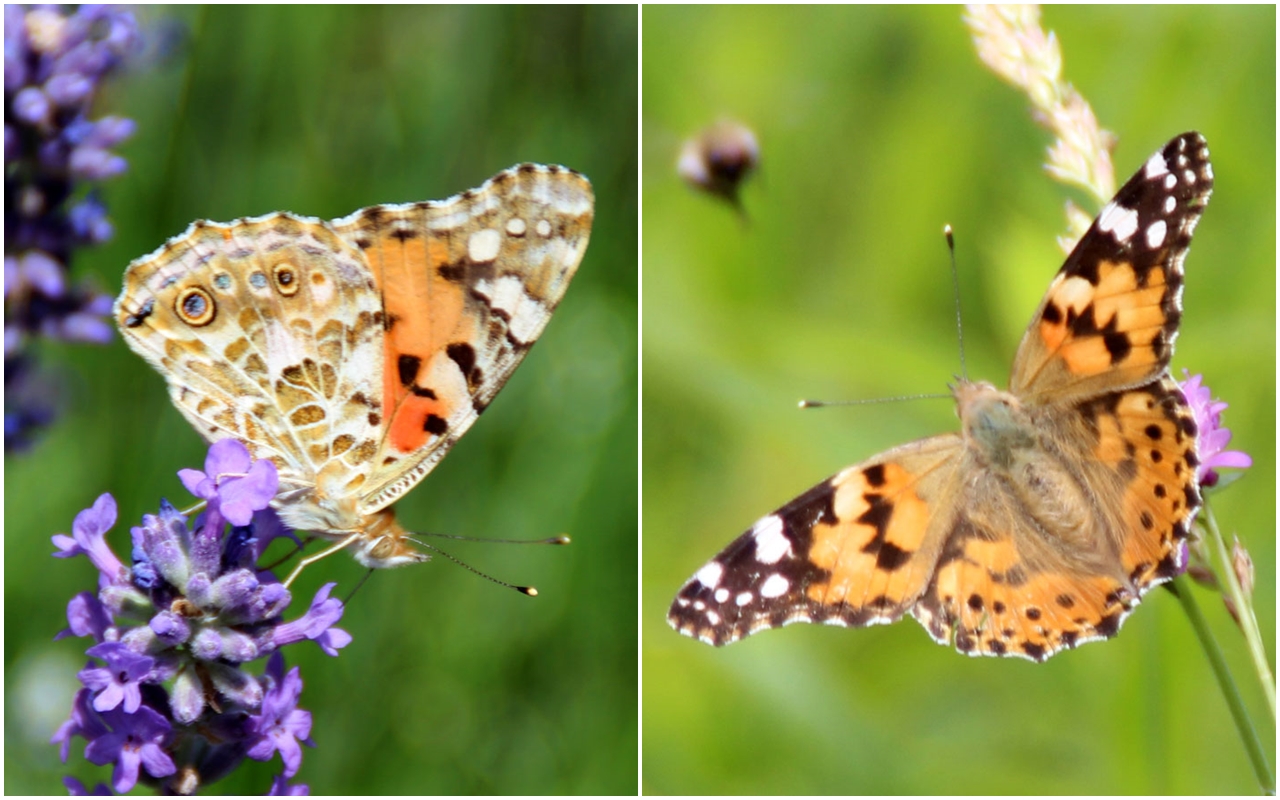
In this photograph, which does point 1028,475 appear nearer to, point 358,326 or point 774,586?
point 774,586

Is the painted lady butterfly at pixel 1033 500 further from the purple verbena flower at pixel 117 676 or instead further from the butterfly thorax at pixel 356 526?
the purple verbena flower at pixel 117 676

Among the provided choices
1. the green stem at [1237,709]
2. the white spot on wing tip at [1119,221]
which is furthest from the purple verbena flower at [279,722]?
the white spot on wing tip at [1119,221]

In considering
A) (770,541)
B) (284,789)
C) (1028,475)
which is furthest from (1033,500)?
(284,789)

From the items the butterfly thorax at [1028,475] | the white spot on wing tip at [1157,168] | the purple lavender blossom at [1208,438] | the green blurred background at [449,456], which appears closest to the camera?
the purple lavender blossom at [1208,438]

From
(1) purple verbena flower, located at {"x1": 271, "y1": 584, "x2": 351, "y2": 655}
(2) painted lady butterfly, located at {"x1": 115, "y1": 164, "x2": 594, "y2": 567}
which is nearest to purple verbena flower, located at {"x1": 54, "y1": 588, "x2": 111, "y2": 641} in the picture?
(1) purple verbena flower, located at {"x1": 271, "y1": 584, "x2": 351, "y2": 655}

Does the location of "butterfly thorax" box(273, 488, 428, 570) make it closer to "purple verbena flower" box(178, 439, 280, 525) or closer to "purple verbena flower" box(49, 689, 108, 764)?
"purple verbena flower" box(178, 439, 280, 525)
